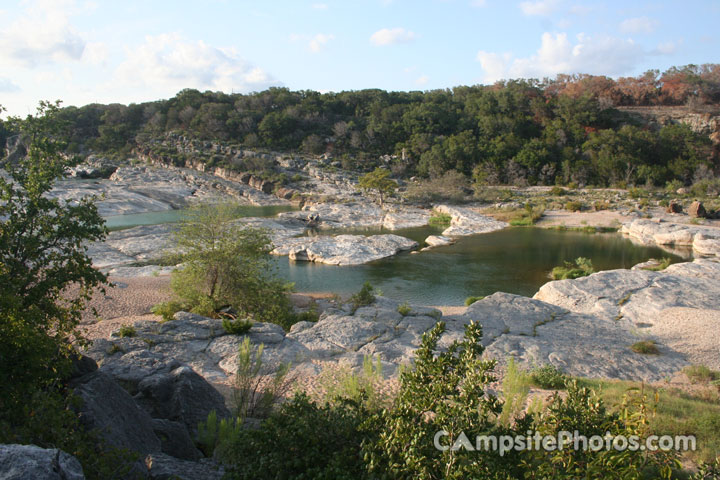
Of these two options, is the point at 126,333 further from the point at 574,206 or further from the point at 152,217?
the point at 574,206

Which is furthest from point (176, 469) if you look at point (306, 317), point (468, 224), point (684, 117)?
point (684, 117)

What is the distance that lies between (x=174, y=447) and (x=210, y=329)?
22.7 ft

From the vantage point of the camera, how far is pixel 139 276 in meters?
22.5

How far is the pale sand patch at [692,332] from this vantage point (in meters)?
12.4

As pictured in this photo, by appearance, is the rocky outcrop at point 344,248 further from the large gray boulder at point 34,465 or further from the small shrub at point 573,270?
the large gray boulder at point 34,465

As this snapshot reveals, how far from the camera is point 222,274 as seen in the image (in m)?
16.1

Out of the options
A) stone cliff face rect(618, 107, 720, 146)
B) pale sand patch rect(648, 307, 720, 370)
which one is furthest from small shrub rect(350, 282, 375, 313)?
stone cliff face rect(618, 107, 720, 146)

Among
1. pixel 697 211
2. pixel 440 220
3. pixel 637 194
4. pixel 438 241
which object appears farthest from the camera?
pixel 637 194

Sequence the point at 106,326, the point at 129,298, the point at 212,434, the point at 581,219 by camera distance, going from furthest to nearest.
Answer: the point at 581,219, the point at 129,298, the point at 106,326, the point at 212,434

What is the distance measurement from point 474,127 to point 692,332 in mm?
64491

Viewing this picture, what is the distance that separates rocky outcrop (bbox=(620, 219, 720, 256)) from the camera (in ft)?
92.1

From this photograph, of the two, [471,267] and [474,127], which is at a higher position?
[474,127]

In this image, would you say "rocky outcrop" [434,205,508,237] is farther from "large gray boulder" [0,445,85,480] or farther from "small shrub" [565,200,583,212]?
"large gray boulder" [0,445,85,480]

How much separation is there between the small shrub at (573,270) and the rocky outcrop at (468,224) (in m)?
11.8
